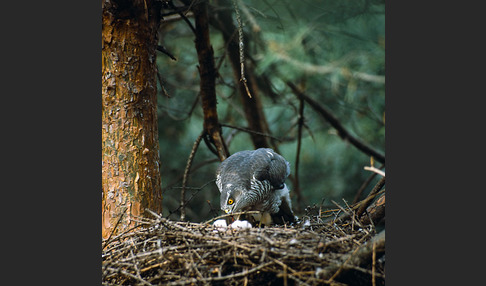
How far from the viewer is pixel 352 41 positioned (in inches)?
128

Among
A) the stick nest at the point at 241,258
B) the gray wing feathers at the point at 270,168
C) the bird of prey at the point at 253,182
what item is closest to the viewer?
the stick nest at the point at 241,258

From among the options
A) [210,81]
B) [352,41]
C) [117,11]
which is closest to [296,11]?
[352,41]

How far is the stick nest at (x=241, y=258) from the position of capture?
1.98m

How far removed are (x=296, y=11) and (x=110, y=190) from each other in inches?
66.7

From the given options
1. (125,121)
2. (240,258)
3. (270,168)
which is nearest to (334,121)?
(270,168)

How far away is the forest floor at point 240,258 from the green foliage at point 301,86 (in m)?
0.75

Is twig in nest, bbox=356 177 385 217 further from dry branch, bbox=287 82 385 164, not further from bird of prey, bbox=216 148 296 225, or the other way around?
dry branch, bbox=287 82 385 164

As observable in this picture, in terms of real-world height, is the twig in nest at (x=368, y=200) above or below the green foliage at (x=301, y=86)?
below

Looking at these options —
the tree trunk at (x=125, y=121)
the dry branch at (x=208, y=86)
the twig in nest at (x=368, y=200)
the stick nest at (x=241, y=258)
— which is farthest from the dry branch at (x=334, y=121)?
the stick nest at (x=241, y=258)

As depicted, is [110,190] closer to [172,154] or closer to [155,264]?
[155,264]

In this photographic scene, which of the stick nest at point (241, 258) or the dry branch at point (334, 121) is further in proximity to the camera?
the dry branch at point (334, 121)

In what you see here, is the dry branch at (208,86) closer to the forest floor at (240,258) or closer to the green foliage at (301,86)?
the green foliage at (301,86)

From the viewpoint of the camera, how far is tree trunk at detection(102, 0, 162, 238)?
2.54 m

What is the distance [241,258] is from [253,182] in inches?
44.4
